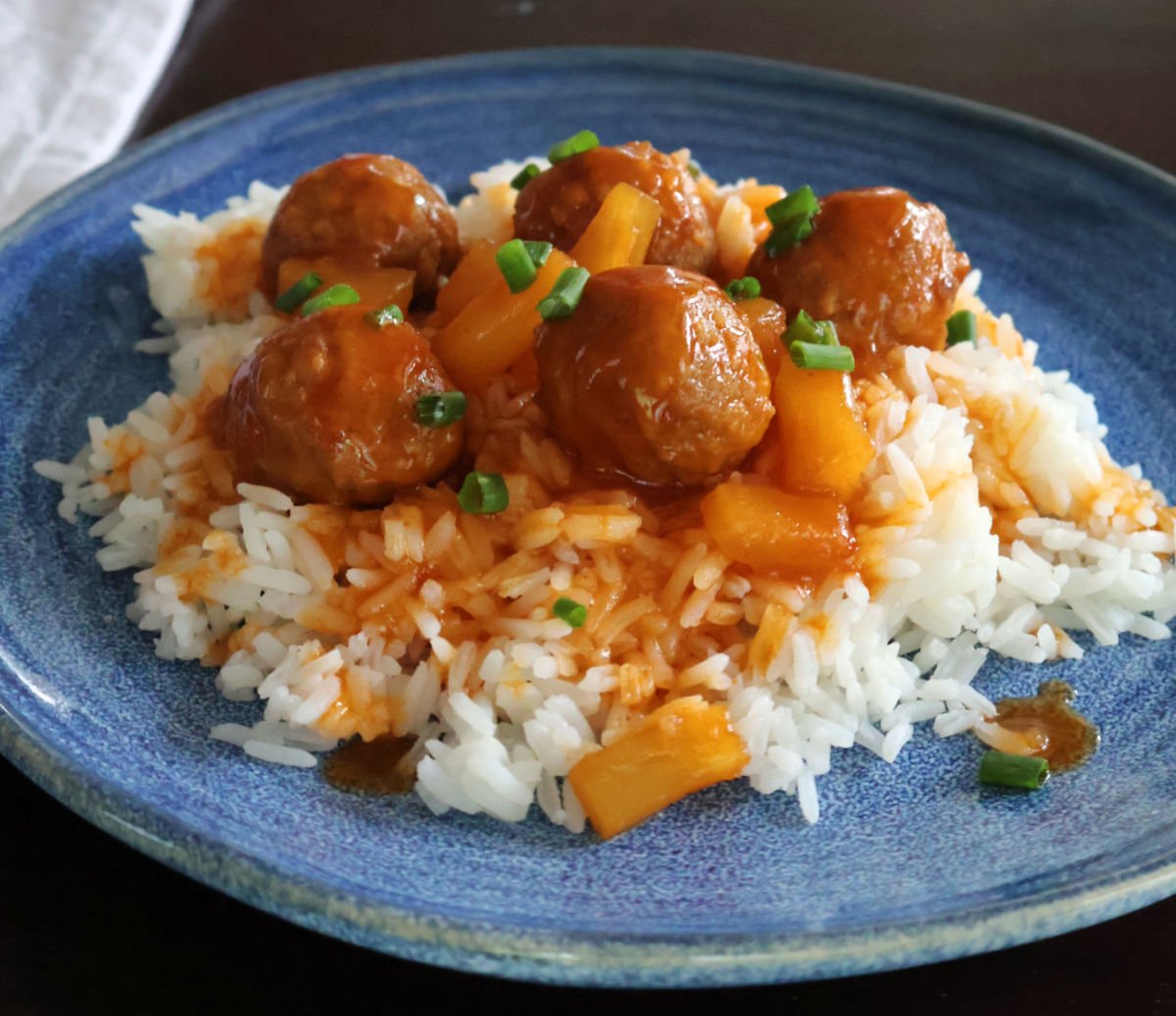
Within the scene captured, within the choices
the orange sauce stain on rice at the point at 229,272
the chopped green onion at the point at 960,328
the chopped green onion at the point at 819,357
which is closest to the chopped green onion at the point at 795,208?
the chopped green onion at the point at 819,357

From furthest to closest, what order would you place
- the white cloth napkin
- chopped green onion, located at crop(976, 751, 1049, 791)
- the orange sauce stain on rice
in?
the white cloth napkin < the orange sauce stain on rice < chopped green onion, located at crop(976, 751, 1049, 791)

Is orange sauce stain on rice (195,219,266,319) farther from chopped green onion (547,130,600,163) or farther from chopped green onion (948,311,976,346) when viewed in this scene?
chopped green onion (948,311,976,346)

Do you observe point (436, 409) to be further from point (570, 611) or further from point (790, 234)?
point (790, 234)

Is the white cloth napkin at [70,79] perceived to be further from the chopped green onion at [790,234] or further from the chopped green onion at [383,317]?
the chopped green onion at [790,234]

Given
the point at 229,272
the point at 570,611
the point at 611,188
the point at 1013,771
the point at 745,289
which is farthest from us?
the point at 229,272

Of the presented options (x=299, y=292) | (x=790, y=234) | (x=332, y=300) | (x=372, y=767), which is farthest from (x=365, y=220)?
(x=372, y=767)

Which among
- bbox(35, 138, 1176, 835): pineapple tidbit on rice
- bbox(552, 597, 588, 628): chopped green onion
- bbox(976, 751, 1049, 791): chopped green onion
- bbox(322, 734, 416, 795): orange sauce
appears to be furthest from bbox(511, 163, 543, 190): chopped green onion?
bbox(976, 751, 1049, 791): chopped green onion

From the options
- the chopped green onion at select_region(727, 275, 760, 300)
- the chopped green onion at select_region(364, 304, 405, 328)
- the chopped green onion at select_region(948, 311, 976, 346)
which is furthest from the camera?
the chopped green onion at select_region(948, 311, 976, 346)
